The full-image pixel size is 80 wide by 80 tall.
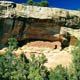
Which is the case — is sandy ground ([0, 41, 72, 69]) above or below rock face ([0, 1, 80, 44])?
Result: below

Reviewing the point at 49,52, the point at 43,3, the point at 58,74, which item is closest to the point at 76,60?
the point at 58,74

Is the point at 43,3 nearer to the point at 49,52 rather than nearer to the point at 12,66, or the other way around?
the point at 49,52

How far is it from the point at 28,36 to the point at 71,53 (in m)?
→ 4.99

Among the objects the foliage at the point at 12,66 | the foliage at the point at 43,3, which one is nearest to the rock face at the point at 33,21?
the foliage at the point at 12,66

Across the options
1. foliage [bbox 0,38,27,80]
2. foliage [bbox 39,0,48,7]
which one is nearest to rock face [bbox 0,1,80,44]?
foliage [bbox 0,38,27,80]

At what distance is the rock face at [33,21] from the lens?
4009 cm

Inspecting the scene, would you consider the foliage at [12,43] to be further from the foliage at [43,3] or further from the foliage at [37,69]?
the foliage at [43,3]

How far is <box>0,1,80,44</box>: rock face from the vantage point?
40.1m

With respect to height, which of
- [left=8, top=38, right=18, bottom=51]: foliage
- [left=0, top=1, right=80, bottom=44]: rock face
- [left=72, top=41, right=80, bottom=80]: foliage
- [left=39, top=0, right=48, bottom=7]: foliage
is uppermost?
[left=39, top=0, right=48, bottom=7]: foliage

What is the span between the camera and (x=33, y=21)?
134 ft

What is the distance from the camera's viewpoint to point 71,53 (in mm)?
40250

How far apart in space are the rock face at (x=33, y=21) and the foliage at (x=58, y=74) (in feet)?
16.3

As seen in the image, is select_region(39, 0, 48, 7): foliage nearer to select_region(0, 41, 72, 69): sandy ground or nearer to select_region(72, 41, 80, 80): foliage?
select_region(0, 41, 72, 69): sandy ground

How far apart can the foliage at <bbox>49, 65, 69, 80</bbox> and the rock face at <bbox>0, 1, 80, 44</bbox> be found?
4.98 metres
